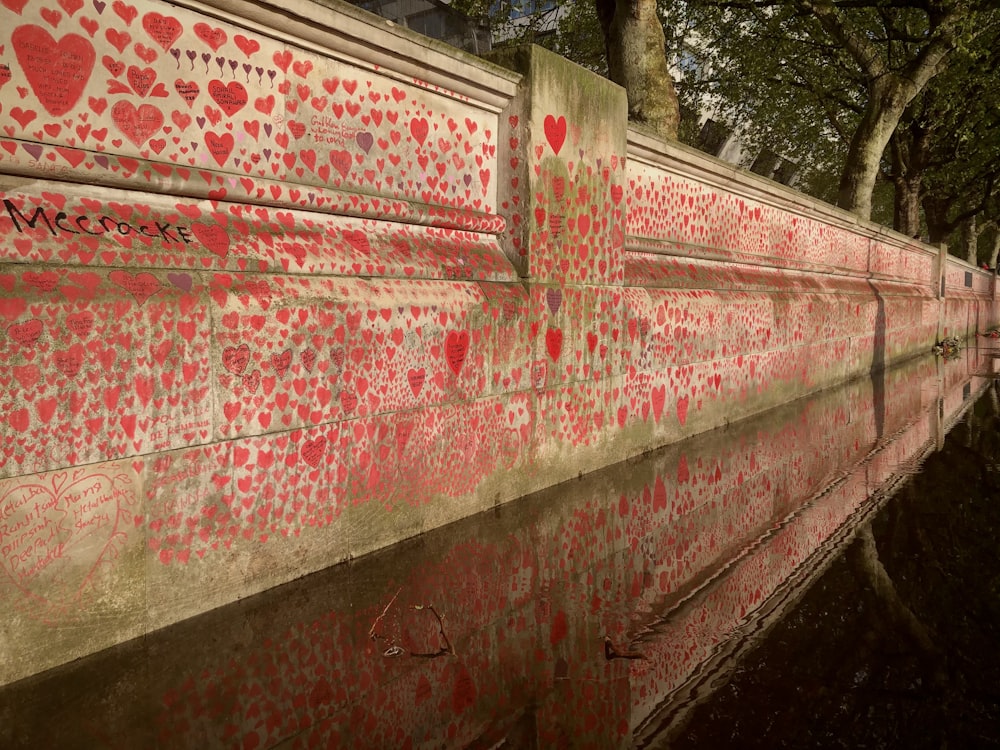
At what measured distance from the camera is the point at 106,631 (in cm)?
246

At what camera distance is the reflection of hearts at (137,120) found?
2711 mm

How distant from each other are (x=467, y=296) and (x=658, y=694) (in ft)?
7.02

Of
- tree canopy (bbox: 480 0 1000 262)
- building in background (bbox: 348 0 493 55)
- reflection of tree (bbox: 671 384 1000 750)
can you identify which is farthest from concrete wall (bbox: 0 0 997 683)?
building in background (bbox: 348 0 493 55)

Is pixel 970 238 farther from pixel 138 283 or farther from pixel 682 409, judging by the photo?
pixel 138 283

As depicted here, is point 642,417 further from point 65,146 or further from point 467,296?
point 65,146

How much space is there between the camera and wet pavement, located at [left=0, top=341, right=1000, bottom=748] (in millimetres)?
2111

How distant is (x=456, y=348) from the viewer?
3826 millimetres

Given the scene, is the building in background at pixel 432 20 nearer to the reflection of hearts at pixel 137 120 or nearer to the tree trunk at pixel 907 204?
the tree trunk at pixel 907 204

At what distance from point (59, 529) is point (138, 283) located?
2.51ft

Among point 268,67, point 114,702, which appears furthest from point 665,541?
point 268,67

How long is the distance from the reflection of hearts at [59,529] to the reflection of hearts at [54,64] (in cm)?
115

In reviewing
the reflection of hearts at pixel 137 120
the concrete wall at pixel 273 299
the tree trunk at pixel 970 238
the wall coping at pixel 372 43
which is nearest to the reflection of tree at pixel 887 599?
the concrete wall at pixel 273 299

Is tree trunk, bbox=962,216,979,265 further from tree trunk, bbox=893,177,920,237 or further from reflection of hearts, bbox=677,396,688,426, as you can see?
reflection of hearts, bbox=677,396,688,426

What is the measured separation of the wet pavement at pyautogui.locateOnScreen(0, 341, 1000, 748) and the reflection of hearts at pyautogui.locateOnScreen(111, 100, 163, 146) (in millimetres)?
1636
